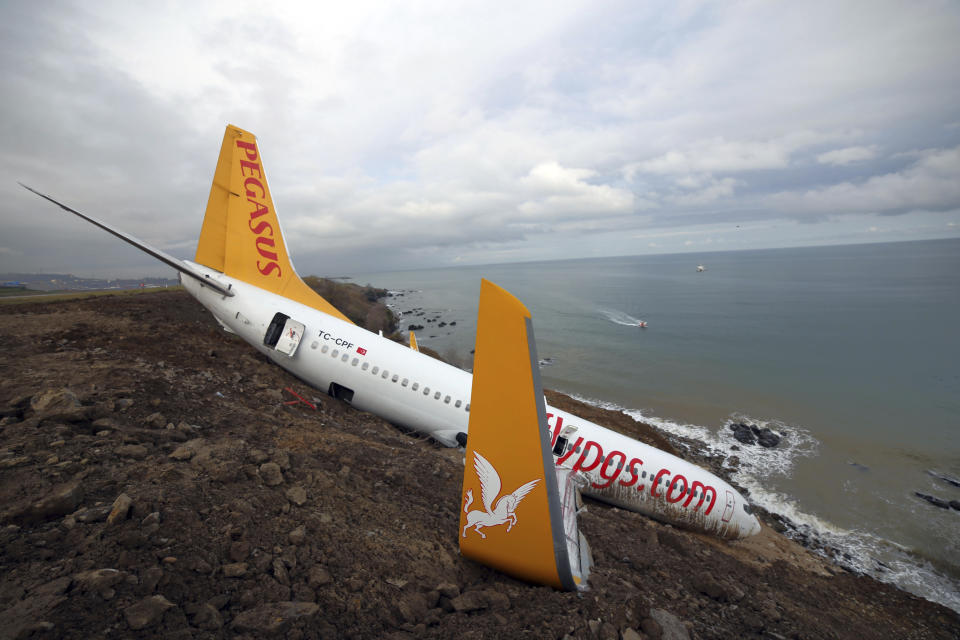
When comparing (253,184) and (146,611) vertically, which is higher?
(253,184)

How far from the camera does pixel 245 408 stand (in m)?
11.3

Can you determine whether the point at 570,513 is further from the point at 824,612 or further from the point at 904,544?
the point at 904,544

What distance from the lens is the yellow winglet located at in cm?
504

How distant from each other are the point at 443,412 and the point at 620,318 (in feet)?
235

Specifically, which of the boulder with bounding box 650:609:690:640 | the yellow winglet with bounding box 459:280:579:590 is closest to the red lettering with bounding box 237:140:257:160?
the yellow winglet with bounding box 459:280:579:590

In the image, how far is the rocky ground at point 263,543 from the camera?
4477mm

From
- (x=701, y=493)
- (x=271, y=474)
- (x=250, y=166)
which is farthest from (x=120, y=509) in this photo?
(x=701, y=493)

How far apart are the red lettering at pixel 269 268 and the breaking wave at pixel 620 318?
6723 centimetres

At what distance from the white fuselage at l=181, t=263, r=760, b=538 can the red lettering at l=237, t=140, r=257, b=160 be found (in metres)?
5.79

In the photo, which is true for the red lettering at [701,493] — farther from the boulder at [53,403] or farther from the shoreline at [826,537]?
the boulder at [53,403]

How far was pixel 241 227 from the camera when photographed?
16.6 meters

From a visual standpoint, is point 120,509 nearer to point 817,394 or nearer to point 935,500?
point 935,500

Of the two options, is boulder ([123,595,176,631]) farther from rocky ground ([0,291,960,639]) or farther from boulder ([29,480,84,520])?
boulder ([29,480,84,520])

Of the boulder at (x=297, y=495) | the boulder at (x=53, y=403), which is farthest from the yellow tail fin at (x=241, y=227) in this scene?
the boulder at (x=297, y=495)
